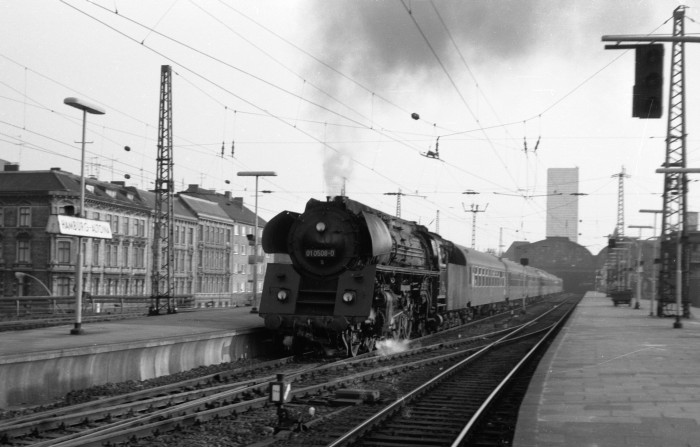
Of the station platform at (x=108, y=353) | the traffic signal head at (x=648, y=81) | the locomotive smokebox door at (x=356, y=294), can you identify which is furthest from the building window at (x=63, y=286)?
the traffic signal head at (x=648, y=81)

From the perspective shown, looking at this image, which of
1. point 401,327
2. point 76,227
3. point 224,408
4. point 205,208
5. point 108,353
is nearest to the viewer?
point 224,408

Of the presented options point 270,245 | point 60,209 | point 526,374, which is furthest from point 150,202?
point 526,374

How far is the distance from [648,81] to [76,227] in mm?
11518

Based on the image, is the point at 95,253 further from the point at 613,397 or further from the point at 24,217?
the point at 613,397

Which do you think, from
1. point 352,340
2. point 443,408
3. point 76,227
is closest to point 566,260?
point 352,340

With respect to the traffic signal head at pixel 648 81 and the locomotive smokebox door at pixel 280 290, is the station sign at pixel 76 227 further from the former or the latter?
the traffic signal head at pixel 648 81

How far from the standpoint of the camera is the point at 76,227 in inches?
616

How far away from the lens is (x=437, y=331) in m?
24.0

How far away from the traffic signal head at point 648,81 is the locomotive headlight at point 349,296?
7081mm

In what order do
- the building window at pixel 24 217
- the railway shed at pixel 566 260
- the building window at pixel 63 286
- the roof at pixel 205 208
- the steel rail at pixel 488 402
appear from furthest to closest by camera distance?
the railway shed at pixel 566 260
the roof at pixel 205 208
the building window at pixel 24 217
the building window at pixel 63 286
the steel rail at pixel 488 402

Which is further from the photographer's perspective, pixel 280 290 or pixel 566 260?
pixel 566 260

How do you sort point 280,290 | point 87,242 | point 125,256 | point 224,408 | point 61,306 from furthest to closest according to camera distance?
point 125,256
point 87,242
point 61,306
point 280,290
point 224,408

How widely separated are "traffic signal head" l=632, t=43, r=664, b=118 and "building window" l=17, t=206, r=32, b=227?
146ft

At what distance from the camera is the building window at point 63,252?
48.0 m
